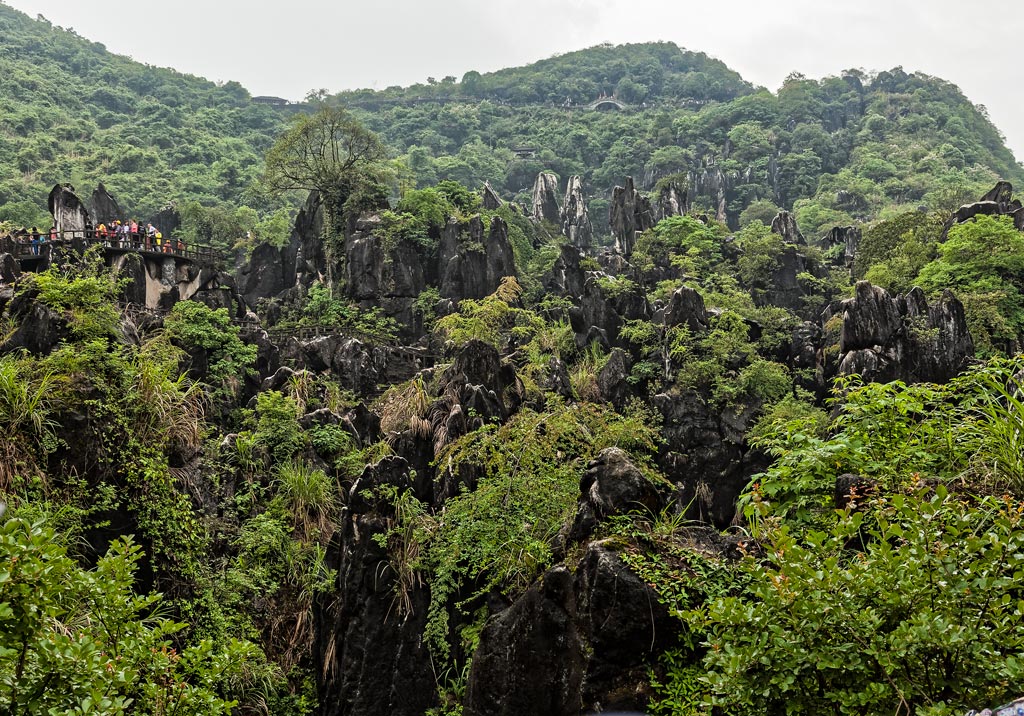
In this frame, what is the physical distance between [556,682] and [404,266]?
21.4 m

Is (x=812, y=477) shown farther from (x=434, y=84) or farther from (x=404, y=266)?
(x=434, y=84)

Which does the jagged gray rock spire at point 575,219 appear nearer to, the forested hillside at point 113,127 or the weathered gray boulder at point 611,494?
the forested hillside at point 113,127

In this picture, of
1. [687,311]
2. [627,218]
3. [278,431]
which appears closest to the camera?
[278,431]

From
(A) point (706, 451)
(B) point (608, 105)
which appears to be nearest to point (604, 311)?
(A) point (706, 451)

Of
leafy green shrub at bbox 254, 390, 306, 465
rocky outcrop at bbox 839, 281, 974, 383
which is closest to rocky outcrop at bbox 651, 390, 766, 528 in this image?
rocky outcrop at bbox 839, 281, 974, 383

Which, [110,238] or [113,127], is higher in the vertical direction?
[113,127]

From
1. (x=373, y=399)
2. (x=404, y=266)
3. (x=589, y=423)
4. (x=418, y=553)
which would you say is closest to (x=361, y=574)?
(x=418, y=553)

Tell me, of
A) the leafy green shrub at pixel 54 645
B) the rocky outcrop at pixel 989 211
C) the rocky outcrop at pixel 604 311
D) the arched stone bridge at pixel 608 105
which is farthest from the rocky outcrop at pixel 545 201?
the arched stone bridge at pixel 608 105

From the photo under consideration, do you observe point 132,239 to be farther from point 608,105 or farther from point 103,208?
point 608,105

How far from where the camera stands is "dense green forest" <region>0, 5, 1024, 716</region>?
4.25m

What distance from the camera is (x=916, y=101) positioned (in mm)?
70625

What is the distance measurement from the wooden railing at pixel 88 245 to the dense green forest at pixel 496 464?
28cm

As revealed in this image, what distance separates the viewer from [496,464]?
10680 mm

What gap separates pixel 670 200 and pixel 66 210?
88.1 ft
